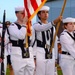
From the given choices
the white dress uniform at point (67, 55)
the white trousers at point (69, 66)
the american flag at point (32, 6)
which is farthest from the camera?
the white trousers at point (69, 66)

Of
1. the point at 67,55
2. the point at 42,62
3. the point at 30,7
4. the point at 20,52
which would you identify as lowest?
the point at 42,62

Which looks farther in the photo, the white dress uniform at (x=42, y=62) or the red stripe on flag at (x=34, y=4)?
the white dress uniform at (x=42, y=62)

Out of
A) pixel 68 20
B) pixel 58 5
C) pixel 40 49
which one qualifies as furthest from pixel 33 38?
pixel 58 5

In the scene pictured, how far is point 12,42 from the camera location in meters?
7.62

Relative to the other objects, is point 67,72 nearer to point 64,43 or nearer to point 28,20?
point 64,43

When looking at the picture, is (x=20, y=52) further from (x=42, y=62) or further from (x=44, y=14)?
(x=44, y=14)

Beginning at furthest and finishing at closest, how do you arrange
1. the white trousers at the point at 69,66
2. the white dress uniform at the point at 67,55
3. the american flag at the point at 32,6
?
the white trousers at the point at 69,66 < the white dress uniform at the point at 67,55 < the american flag at the point at 32,6

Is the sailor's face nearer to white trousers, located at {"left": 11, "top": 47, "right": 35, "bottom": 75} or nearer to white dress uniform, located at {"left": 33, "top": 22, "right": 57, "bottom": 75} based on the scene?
white dress uniform, located at {"left": 33, "top": 22, "right": 57, "bottom": 75}

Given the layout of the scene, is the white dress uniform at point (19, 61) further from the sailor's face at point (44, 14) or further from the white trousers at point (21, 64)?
the sailor's face at point (44, 14)

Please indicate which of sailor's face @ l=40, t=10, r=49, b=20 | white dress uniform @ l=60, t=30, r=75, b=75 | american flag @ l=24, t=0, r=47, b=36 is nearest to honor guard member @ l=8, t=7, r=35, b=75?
american flag @ l=24, t=0, r=47, b=36

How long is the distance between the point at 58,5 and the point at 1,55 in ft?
66.5

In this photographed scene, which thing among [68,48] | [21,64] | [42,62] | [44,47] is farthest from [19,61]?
[68,48]

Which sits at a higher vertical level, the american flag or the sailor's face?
the american flag

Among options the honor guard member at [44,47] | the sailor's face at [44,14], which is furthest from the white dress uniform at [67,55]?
the sailor's face at [44,14]
